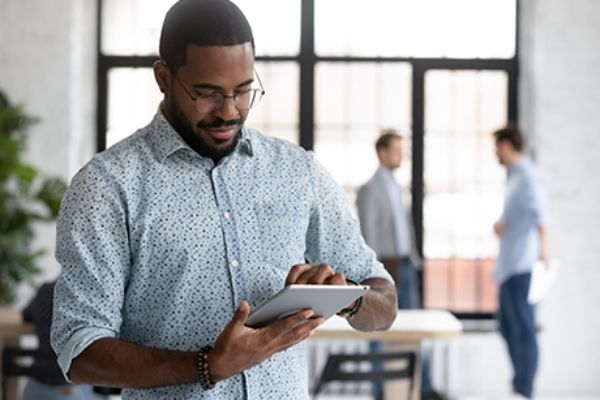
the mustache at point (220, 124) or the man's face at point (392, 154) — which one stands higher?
the mustache at point (220, 124)

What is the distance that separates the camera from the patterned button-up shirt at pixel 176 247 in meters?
1.92

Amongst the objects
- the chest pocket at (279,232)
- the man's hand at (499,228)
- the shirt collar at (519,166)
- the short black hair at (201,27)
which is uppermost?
the short black hair at (201,27)

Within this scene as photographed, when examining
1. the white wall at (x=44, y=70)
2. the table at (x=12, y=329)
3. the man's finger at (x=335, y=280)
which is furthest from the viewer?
the white wall at (x=44, y=70)

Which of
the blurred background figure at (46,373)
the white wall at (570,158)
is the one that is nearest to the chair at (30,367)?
the blurred background figure at (46,373)

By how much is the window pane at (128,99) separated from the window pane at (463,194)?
1.84m

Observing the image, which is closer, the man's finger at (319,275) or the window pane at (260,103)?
the man's finger at (319,275)

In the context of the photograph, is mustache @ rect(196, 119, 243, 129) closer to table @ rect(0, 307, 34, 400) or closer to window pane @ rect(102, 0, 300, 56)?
table @ rect(0, 307, 34, 400)

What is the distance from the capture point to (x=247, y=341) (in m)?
1.83

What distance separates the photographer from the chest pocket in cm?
205

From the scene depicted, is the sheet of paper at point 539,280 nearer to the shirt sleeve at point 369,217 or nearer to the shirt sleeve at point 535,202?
the shirt sleeve at point 535,202

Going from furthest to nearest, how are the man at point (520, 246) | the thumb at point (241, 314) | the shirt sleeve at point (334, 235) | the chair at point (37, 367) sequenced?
the man at point (520, 246)
the chair at point (37, 367)
the shirt sleeve at point (334, 235)
the thumb at point (241, 314)

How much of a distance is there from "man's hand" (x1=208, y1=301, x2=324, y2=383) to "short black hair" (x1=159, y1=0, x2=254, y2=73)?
1.43 ft

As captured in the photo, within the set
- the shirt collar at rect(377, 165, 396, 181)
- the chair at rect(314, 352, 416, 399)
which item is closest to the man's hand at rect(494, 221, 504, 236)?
the shirt collar at rect(377, 165, 396, 181)

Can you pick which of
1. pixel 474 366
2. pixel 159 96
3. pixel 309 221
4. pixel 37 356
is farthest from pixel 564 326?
pixel 309 221
